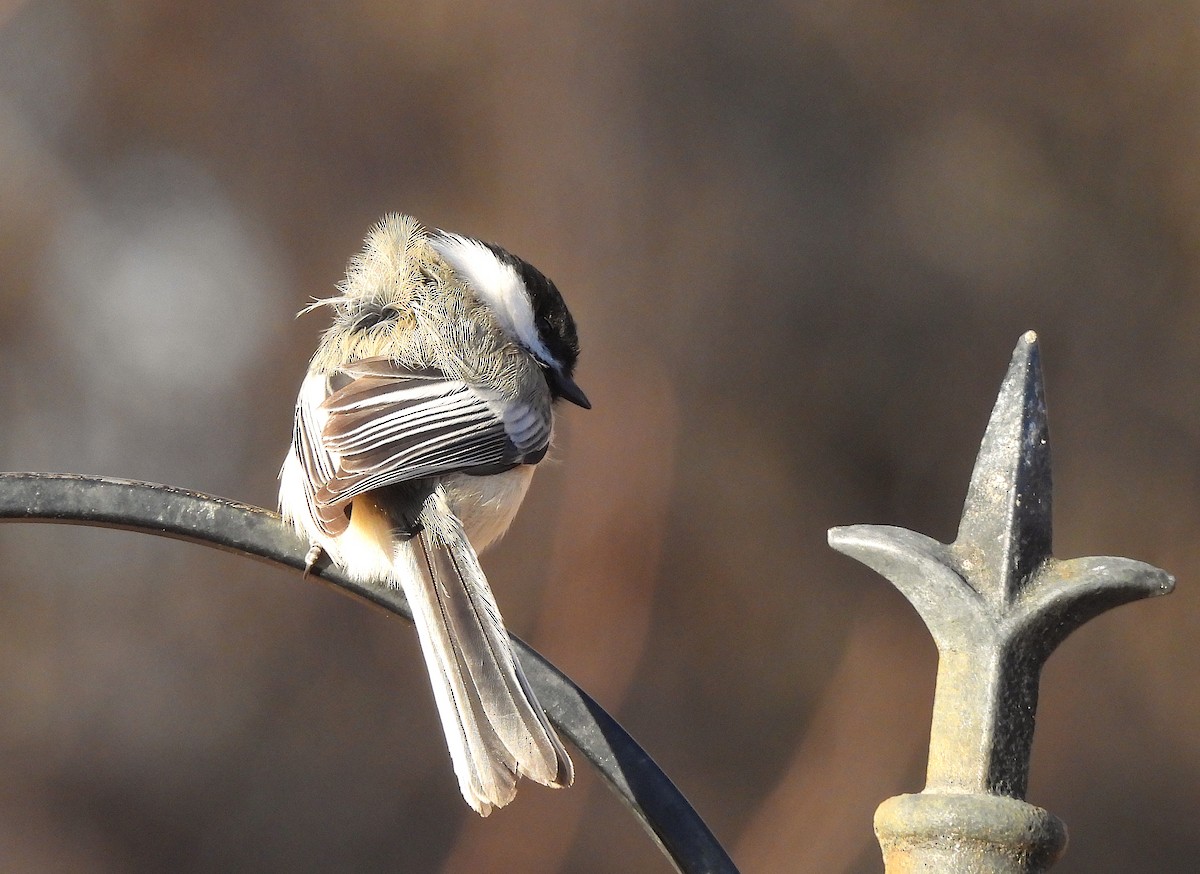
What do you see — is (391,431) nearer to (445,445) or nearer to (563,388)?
(445,445)

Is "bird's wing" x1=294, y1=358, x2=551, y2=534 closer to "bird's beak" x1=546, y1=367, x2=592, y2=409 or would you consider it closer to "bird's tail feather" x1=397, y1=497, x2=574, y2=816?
"bird's tail feather" x1=397, y1=497, x2=574, y2=816

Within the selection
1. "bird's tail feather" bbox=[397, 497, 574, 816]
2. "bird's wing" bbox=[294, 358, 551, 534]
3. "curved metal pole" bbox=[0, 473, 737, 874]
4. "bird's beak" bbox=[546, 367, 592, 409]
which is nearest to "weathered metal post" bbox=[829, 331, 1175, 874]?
"curved metal pole" bbox=[0, 473, 737, 874]

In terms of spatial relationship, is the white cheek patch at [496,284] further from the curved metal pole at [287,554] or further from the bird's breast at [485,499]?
the curved metal pole at [287,554]

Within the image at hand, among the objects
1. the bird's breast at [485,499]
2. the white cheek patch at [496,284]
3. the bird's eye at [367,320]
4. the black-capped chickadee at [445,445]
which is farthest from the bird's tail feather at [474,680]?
the white cheek patch at [496,284]

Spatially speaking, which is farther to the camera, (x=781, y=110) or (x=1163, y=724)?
(x=781, y=110)

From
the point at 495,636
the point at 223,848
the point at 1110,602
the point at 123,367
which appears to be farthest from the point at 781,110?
the point at 1110,602

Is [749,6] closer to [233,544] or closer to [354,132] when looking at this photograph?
[354,132]
